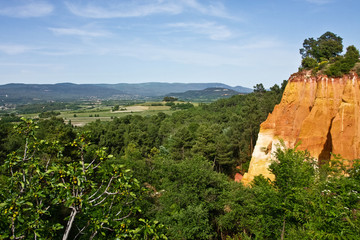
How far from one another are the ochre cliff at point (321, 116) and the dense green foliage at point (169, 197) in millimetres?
2311

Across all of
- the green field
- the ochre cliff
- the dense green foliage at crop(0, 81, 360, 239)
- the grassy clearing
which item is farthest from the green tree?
the green field

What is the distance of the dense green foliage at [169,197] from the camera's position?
5.53m

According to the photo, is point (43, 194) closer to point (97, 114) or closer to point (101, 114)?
point (97, 114)

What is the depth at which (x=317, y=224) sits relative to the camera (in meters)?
8.65

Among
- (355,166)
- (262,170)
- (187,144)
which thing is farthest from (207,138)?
(355,166)

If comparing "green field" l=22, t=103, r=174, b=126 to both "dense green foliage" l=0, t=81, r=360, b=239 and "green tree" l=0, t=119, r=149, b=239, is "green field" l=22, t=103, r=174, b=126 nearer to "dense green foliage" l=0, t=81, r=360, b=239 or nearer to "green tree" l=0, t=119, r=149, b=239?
"dense green foliage" l=0, t=81, r=360, b=239

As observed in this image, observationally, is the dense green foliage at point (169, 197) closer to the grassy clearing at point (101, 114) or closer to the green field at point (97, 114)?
the green field at point (97, 114)

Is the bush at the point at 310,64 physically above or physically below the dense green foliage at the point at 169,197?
above

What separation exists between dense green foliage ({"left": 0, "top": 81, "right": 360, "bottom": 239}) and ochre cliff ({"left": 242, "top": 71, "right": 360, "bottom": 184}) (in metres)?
2.31

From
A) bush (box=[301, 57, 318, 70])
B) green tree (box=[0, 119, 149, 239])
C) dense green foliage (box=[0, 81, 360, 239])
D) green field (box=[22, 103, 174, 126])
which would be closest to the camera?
green tree (box=[0, 119, 149, 239])

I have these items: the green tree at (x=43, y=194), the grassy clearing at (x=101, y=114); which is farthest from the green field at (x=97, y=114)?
the green tree at (x=43, y=194)

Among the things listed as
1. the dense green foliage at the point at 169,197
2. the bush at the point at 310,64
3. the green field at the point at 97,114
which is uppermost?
the bush at the point at 310,64

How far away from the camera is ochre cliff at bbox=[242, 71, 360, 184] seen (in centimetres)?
1839

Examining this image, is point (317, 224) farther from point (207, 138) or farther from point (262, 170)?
point (207, 138)
